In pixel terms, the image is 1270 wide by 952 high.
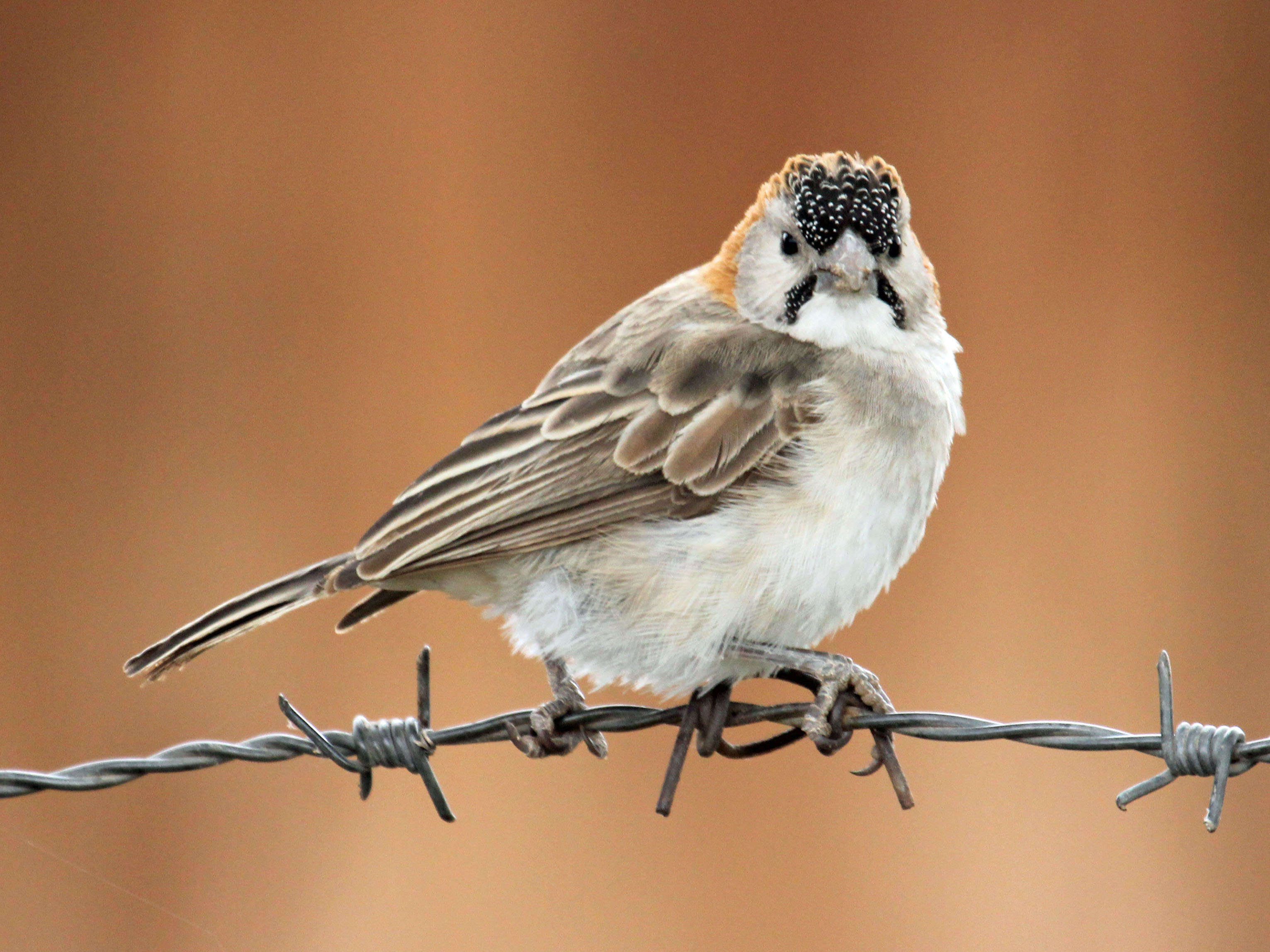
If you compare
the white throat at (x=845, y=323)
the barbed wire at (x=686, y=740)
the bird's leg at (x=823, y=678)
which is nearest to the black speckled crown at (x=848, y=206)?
the white throat at (x=845, y=323)

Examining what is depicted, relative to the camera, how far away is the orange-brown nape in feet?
13.4

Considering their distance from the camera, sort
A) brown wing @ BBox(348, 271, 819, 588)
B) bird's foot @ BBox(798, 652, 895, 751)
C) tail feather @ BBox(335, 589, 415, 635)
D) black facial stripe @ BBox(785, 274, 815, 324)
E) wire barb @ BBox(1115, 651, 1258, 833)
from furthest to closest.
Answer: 1. tail feather @ BBox(335, 589, 415, 635)
2. black facial stripe @ BBox(785, 274, 815, 324)
3. brown wing @ BBox(348, 271, 819, 588)
4. bird's foot @ BBox(798, 652, 895, 751)
5. wire barb @ BBox(1115, 651, 1258, 833)

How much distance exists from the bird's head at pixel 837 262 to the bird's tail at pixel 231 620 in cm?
149

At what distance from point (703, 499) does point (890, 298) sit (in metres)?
0.91

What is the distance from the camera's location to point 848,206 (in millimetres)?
4090

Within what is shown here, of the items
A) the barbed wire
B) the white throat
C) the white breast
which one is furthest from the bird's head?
the barbed wire

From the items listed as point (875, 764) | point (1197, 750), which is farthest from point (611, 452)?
point (1197, 750)

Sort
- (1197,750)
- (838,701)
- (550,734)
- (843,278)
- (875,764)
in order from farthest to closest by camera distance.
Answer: (843,278) → (550,734) → (838,701) → (875,764) → (1197,750)

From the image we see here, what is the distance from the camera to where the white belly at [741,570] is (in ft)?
12.1

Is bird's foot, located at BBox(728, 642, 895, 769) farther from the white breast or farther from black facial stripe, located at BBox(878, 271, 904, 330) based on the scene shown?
black facial stripe, located at BBox(878, 271, 904, 330)

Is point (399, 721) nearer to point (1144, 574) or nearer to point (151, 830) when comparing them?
point (151, 830)

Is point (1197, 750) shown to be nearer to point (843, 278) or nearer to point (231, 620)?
point (843, 278)

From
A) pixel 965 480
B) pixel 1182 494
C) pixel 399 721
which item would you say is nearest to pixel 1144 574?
pixel 1182 494

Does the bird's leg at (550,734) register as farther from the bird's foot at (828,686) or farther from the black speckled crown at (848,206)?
the black speckled crown at (848,206)
